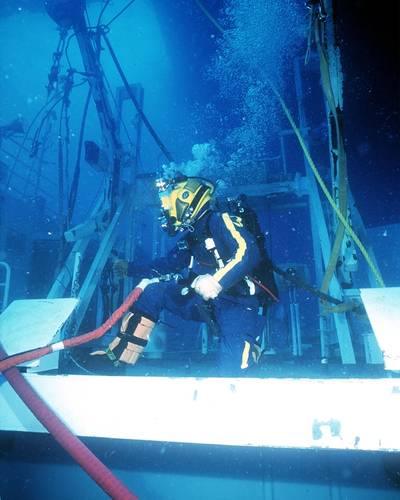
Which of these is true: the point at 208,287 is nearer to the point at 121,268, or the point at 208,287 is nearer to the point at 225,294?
the point at 225,294

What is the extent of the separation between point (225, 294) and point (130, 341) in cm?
100

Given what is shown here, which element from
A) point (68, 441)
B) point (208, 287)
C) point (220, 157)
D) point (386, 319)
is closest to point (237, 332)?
point (208, 287)

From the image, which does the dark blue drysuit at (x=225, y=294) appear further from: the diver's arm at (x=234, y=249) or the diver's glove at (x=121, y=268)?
the diver's glove at (x=121, y=268)

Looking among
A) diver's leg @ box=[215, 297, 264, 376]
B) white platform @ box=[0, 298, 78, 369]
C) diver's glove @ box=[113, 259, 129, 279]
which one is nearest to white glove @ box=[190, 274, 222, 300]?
diver's leg @ box=[215, 297, 264, 376]

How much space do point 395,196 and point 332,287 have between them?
13.2 feet

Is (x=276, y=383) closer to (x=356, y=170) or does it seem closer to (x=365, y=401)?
(x=365, y=401)

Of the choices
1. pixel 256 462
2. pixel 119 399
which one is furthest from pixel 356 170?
→ pixel 119 399

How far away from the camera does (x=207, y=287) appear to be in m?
2.29

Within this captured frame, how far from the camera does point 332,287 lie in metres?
3.67

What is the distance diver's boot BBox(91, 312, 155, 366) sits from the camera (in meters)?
2.74

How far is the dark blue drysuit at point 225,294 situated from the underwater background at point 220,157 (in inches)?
19.7

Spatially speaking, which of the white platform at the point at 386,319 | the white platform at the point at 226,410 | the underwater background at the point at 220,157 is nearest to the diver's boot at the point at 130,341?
the underwater background at the point at 220,157

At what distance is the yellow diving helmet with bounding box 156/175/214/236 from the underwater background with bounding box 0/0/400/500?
1.17 metres

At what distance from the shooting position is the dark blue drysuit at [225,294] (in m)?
2.70
